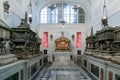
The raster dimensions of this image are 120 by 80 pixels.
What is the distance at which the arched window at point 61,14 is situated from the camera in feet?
84.8

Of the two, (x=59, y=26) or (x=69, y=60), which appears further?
(x=59, y=26)

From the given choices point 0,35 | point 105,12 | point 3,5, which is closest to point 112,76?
point 0,35

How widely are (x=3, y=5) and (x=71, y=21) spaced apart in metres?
17.0

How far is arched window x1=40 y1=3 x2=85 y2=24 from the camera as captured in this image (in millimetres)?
25859

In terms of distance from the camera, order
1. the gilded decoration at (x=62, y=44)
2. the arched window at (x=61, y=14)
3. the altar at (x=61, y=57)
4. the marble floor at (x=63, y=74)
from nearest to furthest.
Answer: the marble floor at (x=63, y=74) < the altar at (x=61, y=57) < the gilded decoration at (x=62, y=44) < the arched window at (x=61, y=14)

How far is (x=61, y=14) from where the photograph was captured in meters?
26.0

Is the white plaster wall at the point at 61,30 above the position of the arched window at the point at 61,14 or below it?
below

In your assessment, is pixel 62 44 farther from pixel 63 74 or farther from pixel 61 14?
pixel 63 74

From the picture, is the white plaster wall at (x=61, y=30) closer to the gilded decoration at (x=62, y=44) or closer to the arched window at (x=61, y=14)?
the arched window at (x=61, y=14)

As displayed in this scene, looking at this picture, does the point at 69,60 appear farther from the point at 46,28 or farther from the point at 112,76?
the point at 112,76

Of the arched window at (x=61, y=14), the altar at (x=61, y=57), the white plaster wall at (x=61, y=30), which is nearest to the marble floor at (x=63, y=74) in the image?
the altar at (x=61, y=57)

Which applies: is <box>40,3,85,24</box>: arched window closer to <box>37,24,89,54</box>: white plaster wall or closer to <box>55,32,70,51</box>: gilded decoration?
<box>37,24,89,54</box>: white plaster wall

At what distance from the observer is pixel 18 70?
6.06 metres

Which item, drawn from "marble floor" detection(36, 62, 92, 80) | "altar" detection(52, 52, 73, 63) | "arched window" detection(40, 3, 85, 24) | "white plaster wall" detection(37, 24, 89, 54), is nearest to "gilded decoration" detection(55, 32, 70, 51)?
"white plaster wall" detection(37, 24, 89, 54)
